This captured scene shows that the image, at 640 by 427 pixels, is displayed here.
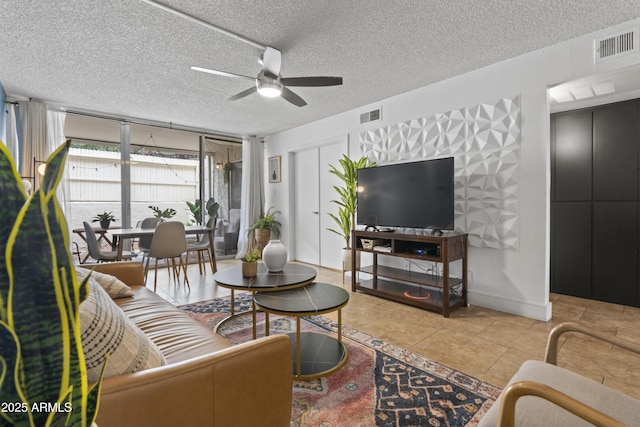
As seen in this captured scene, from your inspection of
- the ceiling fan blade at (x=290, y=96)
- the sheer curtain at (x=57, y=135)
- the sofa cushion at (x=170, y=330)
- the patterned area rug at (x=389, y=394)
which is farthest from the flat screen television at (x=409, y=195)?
the sheer curtain at (x=57, y=135)

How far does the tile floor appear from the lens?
6.53 feet

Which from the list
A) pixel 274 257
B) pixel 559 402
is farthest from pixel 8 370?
pixel 274 257

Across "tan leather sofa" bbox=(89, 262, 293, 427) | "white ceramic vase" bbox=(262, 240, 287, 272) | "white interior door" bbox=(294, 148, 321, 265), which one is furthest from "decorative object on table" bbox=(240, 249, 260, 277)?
"white interior door" bbox=(294, 148, 321, 265)

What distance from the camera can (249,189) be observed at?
240 inches

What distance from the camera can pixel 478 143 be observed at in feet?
10.4

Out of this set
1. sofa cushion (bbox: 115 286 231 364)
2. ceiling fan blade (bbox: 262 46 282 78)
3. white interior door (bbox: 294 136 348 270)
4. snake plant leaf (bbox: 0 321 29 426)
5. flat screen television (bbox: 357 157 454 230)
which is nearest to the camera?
snake plant leaf (bbox: 0 321 29 426)

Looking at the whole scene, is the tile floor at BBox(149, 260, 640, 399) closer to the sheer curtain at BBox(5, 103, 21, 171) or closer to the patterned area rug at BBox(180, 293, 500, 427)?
the patterned area rug at BBox(180, 293, 500, 427)

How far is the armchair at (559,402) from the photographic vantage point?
820mm

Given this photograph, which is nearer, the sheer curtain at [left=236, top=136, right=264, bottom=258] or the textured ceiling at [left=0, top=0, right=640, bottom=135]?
the textured ceiling at [left=0, top=0, right=640, bottom=135]

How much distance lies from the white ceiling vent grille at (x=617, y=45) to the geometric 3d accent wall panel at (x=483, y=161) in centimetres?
61

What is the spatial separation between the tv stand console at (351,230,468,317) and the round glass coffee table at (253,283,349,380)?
118 cm

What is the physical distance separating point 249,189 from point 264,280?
3951 millimetres

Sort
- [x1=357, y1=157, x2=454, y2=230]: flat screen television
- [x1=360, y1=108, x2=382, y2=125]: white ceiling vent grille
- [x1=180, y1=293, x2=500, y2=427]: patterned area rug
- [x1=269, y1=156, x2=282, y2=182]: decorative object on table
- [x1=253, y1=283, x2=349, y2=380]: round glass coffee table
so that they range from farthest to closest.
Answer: [x1=269, y1=156, x2=282, y2=182]: decorative object on table < [x1=360, y1=108, x2=382, y2=125]: white ceiling vent grille < [x1=357, y1=157, x2=454, y2=230]: flat screen television < [x1=253, y1=283, x2=349, y2=380]: round glass coffee table < [x1=180, y1=293, x2=500, y2=427]: patterned area rug

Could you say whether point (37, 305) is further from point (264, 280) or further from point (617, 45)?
point (617, 45)
